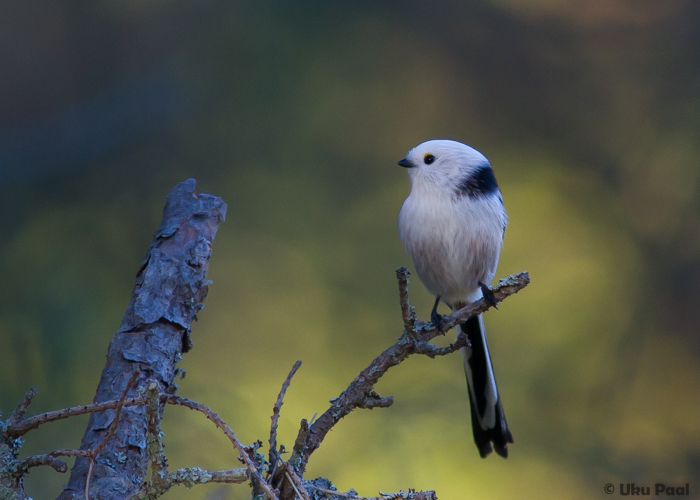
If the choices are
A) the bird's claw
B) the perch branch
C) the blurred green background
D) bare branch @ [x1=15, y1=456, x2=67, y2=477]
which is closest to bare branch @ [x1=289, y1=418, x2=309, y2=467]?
the perch branch

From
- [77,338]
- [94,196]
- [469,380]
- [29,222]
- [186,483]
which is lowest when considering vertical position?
[186,483]

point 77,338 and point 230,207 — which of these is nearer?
point 77,338

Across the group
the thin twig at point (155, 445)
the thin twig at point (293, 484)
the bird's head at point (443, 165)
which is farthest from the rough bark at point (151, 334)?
the bird's head at point (443, 165)

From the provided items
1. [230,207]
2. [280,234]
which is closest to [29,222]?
[230,207]

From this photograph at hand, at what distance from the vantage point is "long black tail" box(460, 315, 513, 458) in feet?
9.77

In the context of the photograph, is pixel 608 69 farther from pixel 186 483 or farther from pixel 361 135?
pixel 186 483

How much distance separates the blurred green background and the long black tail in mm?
1170

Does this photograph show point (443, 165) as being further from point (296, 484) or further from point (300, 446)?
point (296, 484)

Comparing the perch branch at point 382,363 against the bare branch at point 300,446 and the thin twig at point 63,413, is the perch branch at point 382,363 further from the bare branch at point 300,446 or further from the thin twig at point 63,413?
the thin twig at point 63,413

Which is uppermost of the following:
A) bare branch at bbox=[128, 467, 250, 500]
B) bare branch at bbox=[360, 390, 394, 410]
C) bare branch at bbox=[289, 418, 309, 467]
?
bare branch at bbox=[360, 390, 394, 410]

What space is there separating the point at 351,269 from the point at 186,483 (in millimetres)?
3415

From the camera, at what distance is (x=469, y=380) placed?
3.19m

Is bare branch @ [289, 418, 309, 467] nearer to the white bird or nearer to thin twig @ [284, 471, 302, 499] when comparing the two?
thin twig @ [284, 471, 302, 499]

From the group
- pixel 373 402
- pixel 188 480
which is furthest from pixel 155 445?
pixel 373 402
